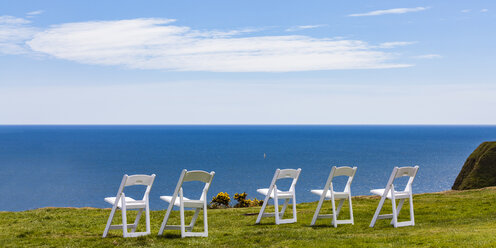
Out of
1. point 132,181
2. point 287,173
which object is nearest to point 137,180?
point 132,181

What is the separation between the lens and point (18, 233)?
1196 centimetres

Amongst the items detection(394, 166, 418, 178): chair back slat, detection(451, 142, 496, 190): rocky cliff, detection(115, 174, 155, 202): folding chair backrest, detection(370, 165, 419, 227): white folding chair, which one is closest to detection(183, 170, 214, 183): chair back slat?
detection(115, 174, 155, 202): folding chair backrest

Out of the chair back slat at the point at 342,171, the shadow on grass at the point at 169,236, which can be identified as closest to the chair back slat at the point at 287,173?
the chair back slat at the point at 342,171

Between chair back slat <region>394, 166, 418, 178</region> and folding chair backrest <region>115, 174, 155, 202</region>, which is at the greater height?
folding chair backrest <region>115, 174, 155, 202</region>

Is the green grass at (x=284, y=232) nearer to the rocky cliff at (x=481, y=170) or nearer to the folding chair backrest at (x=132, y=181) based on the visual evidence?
the folding chair backrest at (x=132, y=181)

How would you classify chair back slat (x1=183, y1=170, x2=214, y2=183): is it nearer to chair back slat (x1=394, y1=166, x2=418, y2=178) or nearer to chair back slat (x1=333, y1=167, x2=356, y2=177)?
chair back slat (x1=333, y1=167, x2=356, y2=177)

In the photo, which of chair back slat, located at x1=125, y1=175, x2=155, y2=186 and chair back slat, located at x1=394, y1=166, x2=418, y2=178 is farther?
chair back slat, located at x1=394, y1=166, x2=418, y2=178

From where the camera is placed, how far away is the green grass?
991 centimetres

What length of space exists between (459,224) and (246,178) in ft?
259

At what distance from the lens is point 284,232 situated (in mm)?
11195

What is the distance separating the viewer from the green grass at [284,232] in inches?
390

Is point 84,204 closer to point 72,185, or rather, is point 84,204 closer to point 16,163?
point 72,185

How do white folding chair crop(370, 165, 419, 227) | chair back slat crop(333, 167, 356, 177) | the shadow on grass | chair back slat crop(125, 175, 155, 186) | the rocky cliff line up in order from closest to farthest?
chair back slat crop(125, 175, 155, 186) → the shadow on grass → white folding chair crop(370, 165, 419, 227) → chair back slat crop(333, 167, 356, 177) → the rocky cliff

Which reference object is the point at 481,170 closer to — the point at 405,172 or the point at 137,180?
the point at 405,172
